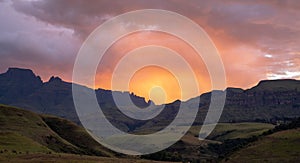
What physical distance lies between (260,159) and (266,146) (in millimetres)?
19019

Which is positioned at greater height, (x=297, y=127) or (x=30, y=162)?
(x=297, y=127)

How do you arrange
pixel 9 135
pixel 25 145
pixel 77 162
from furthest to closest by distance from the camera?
1. pixel 9 135
2. pixel 25 145
3. pixel 77 162

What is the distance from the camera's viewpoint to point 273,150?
145500 mm

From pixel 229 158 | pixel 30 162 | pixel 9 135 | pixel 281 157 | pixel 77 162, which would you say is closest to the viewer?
pixel 30 162

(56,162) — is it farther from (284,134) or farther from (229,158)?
(284,134)

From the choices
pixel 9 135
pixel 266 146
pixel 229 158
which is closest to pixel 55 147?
pixel 9 135

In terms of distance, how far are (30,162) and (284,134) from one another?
11773 centimetres

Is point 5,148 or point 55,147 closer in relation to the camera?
point 5,148

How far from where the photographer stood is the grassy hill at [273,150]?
135m

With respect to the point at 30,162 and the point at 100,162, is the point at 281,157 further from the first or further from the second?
the point at 30,162

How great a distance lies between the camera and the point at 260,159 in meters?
136

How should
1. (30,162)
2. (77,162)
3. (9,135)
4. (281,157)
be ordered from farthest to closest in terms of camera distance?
(9,135) < (281,157) < (77,162) < (30,162)

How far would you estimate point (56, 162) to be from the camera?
366 feet

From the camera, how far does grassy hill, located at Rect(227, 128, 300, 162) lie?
444ft
